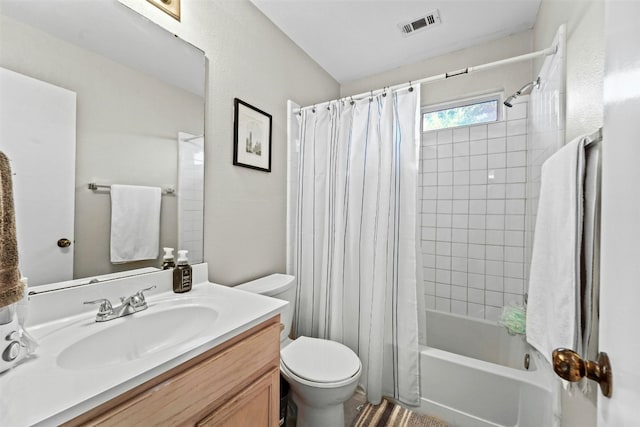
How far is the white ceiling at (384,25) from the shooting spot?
1.66 meters

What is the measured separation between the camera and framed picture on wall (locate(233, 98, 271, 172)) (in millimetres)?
1546

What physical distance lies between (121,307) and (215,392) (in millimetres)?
464

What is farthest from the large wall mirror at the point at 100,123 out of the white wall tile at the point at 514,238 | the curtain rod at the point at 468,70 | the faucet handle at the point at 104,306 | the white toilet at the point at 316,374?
the white wall tile at the point at 514,238

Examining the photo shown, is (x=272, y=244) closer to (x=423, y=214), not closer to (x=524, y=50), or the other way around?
(x=423, y=214)

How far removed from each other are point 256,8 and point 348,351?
6.93 feet

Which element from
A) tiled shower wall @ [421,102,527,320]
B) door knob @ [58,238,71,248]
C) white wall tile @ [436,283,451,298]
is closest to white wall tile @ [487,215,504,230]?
tiled shower wall @ [421,102,527,320]

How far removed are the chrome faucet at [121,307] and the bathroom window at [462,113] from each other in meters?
2.35

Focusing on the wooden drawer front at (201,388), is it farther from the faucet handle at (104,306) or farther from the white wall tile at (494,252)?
the white wall tile at (494,252)

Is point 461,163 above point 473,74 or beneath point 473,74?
beneath

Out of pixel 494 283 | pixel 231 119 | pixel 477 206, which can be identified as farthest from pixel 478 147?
pixel 231 119

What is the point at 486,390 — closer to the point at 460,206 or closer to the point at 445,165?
the point at 460,206

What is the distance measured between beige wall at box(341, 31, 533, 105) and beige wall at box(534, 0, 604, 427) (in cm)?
75

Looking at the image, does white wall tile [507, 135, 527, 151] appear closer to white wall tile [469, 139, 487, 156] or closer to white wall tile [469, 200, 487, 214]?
white wall tile [469, 139, 487, 156]

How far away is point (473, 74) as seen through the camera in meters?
2.11
